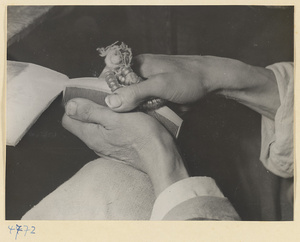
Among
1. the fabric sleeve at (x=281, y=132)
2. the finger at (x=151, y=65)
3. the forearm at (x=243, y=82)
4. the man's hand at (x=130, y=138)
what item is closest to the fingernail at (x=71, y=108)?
the man's hand at (x=130, y=138)

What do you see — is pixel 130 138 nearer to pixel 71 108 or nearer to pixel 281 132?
pixel 71 108

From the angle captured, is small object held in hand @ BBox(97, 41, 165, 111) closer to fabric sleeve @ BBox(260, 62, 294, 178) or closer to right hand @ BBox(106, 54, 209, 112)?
right hand @ BBox(106, 54, 209, 112)

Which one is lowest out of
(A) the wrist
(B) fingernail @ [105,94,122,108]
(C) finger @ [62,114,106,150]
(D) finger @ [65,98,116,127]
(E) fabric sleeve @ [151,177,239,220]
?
(E) fabric sleeve @ [151,177,239,220]

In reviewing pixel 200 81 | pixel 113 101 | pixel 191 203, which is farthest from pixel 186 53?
pixel 191 203

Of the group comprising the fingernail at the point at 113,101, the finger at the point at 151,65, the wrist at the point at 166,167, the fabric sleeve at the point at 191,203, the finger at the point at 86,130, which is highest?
the finger at the point at 151,65

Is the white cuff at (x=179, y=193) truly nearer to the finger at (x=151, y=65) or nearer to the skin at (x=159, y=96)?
the skin at (x=159, y=96)

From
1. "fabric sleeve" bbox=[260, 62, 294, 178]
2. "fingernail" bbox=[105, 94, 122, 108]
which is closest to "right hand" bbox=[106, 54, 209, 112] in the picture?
"fingernail" bbox=[105, 94, 122, 108]
